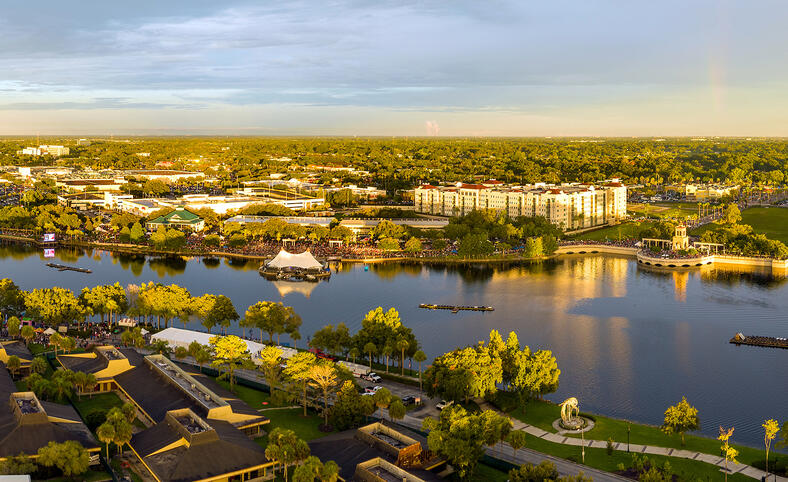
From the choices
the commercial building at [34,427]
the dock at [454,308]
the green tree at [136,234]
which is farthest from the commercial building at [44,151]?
the commercial building at [34,427]

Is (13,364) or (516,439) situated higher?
(13,364)

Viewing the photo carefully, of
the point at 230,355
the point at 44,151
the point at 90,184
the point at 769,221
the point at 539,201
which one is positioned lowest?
the point at 230,355

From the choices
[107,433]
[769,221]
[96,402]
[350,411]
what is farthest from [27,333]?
[769,221]

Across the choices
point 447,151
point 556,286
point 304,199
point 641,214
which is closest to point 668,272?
point 556,286

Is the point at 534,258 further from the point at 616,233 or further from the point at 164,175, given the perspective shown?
the point at 164,175

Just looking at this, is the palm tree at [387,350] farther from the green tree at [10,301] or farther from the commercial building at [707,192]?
the commercial building at [707,192]

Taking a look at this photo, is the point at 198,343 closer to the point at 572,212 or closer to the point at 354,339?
the point at 354,339

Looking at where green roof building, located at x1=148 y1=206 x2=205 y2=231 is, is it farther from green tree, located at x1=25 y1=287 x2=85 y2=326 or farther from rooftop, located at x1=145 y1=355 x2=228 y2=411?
rooftop, located at x1=145 y1=355 x2=228 y2=411
